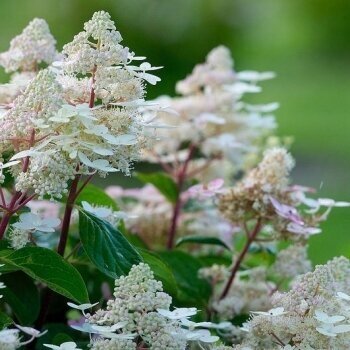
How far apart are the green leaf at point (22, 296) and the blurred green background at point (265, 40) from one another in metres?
4.48

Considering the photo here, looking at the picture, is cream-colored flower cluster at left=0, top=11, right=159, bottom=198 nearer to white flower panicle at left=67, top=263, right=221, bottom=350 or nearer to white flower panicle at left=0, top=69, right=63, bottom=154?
white flower panicle at left=0, top=69, right=63, bottom=154

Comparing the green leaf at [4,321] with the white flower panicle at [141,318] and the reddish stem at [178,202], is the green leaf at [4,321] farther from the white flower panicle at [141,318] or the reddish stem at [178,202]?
the reddish stem at [178,202]

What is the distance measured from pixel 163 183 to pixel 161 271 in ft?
1.33

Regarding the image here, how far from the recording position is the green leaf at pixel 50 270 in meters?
0.95

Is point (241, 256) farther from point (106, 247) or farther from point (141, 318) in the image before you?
point (141, 318)

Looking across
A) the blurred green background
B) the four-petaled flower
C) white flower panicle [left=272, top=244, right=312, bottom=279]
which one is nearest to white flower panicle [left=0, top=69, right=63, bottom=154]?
the four-petaled flower

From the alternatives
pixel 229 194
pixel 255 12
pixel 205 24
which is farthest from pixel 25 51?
pixel 255 12

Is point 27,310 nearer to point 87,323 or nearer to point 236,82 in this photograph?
point 87,323

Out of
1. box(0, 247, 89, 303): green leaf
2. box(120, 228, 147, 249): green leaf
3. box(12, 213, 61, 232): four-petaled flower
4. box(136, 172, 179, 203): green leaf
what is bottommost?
box(0, 247, 89, 303): green leaf

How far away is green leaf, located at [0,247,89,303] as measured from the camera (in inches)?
37.5

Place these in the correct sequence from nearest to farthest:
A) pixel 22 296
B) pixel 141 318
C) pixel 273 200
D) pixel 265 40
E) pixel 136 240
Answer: pixel 141 318
pixel 22 296
pixel 273 200
pixel 136 240
pixel 265 40

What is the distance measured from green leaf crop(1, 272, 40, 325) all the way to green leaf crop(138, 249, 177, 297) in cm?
13

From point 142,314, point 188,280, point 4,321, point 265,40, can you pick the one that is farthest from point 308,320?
point 265,40

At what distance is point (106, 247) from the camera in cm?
100
